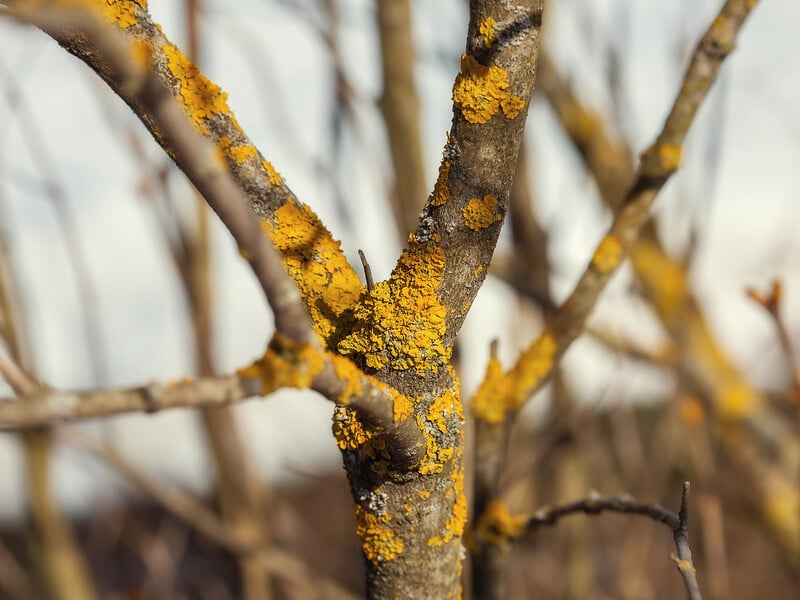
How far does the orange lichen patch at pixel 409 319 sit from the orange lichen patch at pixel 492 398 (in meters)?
0.28

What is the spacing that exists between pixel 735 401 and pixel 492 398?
138 centimetres

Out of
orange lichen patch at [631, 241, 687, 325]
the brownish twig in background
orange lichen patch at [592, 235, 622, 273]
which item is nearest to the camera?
orange lichen patch at [592, 235, 622, 273]

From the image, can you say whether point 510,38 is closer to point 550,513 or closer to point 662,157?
point 662,157

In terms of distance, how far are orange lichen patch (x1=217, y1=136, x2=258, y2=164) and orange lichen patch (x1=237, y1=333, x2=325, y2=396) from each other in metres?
0.22

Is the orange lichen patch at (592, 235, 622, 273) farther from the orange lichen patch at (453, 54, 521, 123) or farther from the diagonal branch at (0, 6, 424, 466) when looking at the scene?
the diagonal branch at (0, 6, 424, 466)

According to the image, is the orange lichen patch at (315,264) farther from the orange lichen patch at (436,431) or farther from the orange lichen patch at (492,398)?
the orange lichen patch at (492,398)

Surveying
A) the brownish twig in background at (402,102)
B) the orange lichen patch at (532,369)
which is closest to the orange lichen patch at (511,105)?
the orange lichen patch at (532,369)

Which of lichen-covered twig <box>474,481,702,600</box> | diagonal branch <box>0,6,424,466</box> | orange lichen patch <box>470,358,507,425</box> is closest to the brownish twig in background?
orange lichen patch <box>470,358,507,425</box>

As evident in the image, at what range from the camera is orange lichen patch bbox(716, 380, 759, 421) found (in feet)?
6.36

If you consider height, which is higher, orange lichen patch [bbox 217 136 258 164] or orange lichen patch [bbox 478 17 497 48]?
orange lichen patch [bbox 478 17 497 48]

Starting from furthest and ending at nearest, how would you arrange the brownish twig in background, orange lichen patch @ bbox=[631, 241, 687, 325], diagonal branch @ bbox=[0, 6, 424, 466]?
orange lichen patch @ bbox=[631, 241, 687, 325], the brownish twig in background, diagonal branch @ bbox=[0, 6, 424, 466]

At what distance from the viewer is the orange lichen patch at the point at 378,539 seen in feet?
2.09

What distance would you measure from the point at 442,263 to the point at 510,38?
204mm

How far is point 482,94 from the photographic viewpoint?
59cm
